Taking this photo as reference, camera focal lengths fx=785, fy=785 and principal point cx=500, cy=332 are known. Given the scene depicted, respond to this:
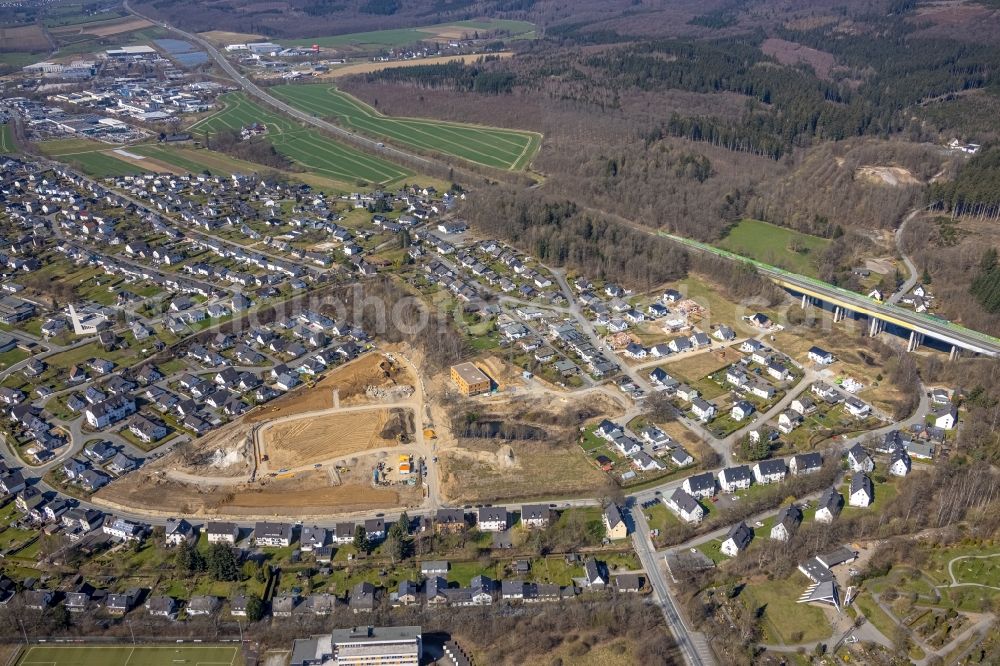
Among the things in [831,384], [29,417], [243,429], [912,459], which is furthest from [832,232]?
[29,417]

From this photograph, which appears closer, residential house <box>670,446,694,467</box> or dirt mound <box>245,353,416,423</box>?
residential house <box>670,446,694,467</box>

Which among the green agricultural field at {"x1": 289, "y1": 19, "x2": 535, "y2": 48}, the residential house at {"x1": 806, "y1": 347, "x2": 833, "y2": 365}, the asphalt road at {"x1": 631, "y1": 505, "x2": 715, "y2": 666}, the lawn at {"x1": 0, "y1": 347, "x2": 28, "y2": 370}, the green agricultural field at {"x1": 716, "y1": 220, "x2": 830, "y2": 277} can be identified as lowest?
the lawn at {"x1": 0, "y1": 347, "x2": 28, "y2": 370}

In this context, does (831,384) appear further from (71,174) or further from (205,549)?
(71,174)

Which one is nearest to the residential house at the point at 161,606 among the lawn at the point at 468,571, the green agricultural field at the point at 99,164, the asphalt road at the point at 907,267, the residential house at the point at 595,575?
the lawn at the point at 468,571

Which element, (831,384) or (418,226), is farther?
(418,226)

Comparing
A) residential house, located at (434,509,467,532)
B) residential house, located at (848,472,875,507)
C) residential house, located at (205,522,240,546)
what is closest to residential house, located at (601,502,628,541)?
residential house, located at (434,509,467,532)

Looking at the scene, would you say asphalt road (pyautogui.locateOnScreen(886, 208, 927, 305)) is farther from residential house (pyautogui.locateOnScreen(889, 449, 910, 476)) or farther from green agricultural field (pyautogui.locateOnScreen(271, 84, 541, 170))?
green agricultural field (pyautogui.locateOnScreen(271, 84, 541, 170))

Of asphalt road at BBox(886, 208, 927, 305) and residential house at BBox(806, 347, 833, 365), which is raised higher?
asphalt road at BBox(886, 208, 927, 305)
